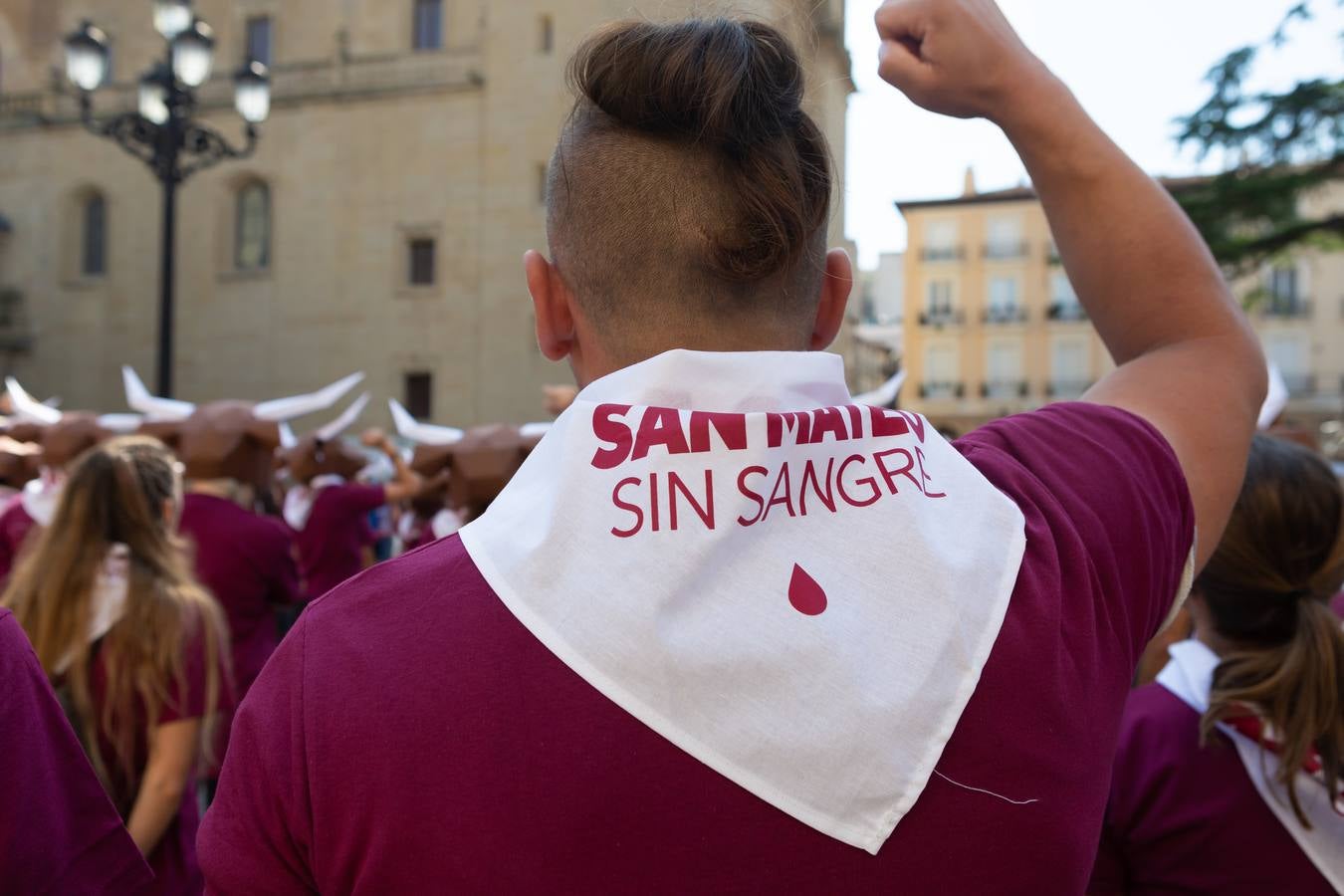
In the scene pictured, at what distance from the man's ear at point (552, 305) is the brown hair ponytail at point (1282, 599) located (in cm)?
148

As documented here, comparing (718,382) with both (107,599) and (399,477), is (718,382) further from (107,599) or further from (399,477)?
(399,477)

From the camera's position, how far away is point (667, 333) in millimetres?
1167

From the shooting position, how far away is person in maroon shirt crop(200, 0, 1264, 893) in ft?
3.28

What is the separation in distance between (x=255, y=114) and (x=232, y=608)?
8764mm

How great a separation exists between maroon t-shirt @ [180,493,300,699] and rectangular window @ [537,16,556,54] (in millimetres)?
25575

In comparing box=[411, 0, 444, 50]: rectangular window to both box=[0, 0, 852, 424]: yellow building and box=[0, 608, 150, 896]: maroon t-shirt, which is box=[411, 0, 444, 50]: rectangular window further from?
box=[0, 608, 150, 896]: maroon t-shirt

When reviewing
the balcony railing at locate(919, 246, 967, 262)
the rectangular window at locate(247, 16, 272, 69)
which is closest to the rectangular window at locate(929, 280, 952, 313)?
the balcony railing at locate(919, 246, 967, 262)

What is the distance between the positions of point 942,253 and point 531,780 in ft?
159

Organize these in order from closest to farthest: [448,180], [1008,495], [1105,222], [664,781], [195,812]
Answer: [664,781]
[1008,495]
[1105,222]
[195,812]
[448,180]

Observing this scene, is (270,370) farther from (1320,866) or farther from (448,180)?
(1320,866)

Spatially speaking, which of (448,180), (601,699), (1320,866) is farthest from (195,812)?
(448,180)

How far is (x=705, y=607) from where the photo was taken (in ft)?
3.33

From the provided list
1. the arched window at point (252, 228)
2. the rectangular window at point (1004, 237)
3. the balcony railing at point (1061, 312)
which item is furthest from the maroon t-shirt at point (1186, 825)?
the rectangular window at point (1004, 237)

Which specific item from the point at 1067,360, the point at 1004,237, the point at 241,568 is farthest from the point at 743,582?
the point at 1004,237
